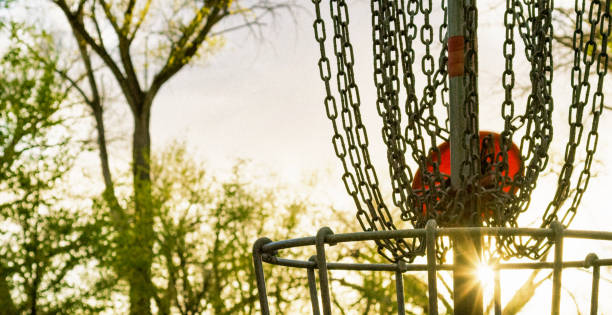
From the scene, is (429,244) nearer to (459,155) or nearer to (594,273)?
(459,155)

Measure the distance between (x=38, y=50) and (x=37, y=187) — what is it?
349cm

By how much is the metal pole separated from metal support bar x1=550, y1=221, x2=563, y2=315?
30 centimetres

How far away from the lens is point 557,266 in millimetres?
1372

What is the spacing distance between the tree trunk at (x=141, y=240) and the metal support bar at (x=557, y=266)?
11102 mm

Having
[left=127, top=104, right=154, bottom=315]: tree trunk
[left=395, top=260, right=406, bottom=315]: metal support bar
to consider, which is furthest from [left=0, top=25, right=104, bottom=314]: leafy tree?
[left=395, top=260, right=406, bottom=315]: metal support bar

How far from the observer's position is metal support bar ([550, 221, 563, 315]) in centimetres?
134

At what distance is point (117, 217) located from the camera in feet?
42.0

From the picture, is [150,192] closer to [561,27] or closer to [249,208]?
[249,208]

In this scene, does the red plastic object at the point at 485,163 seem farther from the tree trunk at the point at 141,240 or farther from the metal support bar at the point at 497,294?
the tree trunk at the point at 141,240

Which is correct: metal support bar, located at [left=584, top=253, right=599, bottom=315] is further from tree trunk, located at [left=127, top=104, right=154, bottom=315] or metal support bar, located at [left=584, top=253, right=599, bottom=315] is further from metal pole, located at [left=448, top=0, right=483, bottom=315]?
tree trunk, located at [left=127, top=104, right=154, bottom=315]

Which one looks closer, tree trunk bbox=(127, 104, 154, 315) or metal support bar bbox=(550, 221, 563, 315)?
metal support bar bbox=(550, 221, 563, 315)

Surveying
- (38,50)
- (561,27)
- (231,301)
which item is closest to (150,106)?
(38,50)

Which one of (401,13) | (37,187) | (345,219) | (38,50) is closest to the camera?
(401,13)

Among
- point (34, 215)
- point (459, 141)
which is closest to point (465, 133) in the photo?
point (459, 141)
